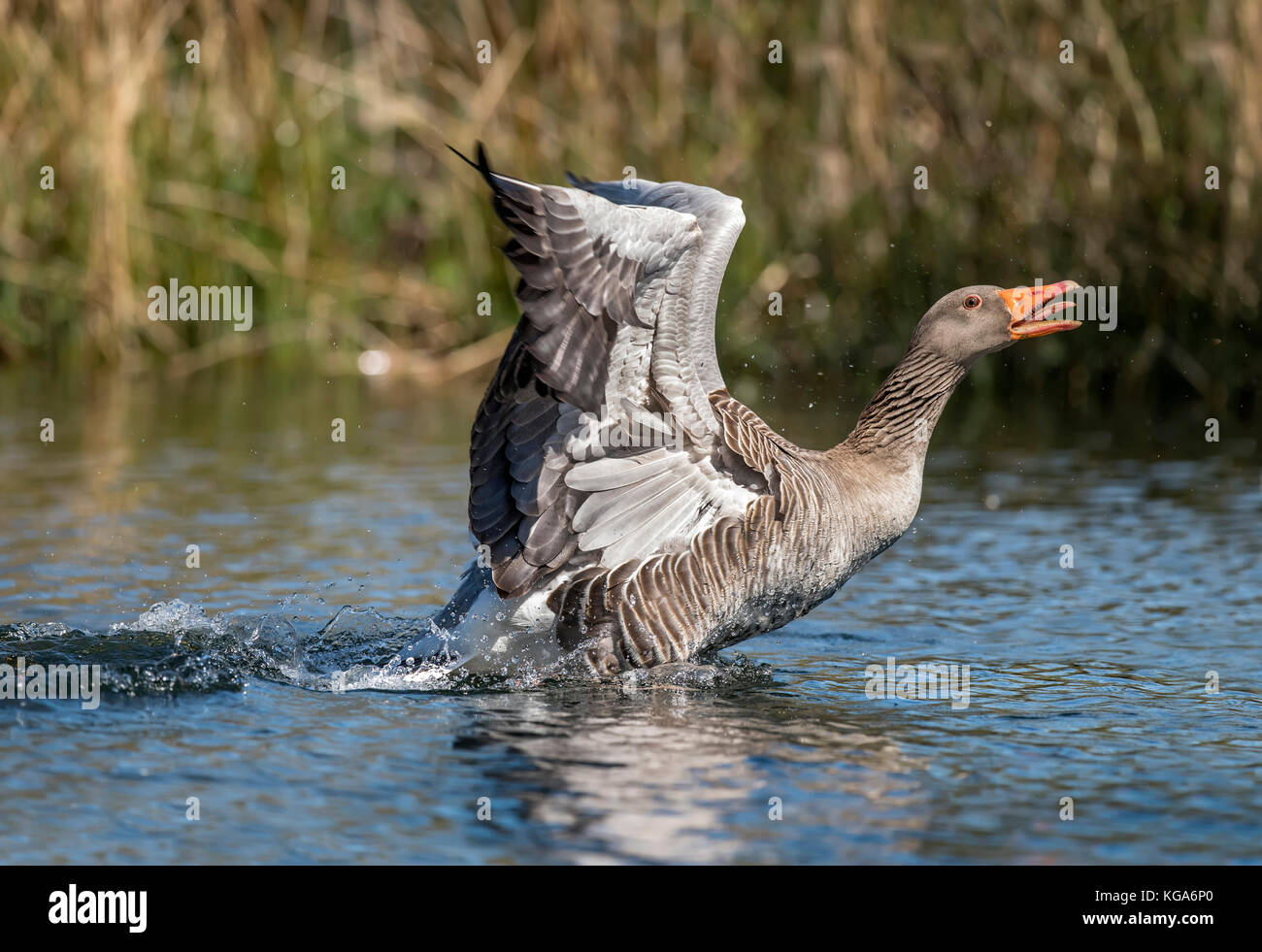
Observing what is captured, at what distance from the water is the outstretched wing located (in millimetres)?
678

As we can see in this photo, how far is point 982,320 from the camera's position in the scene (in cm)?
860

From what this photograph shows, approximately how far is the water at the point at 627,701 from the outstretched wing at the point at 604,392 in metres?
0.68

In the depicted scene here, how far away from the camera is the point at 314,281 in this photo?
1762cm

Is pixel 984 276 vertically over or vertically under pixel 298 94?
under

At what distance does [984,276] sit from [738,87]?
134 inches

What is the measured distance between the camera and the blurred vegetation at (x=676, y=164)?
49.4 ft

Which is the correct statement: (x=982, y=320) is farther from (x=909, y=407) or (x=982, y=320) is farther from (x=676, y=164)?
(x=676, y=164)

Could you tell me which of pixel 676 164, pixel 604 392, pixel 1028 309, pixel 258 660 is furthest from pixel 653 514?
pixel 676 164

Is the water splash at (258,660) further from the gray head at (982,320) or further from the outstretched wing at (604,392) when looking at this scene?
the gray head at (982,320)

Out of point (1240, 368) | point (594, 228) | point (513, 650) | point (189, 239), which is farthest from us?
point (189, 239)
